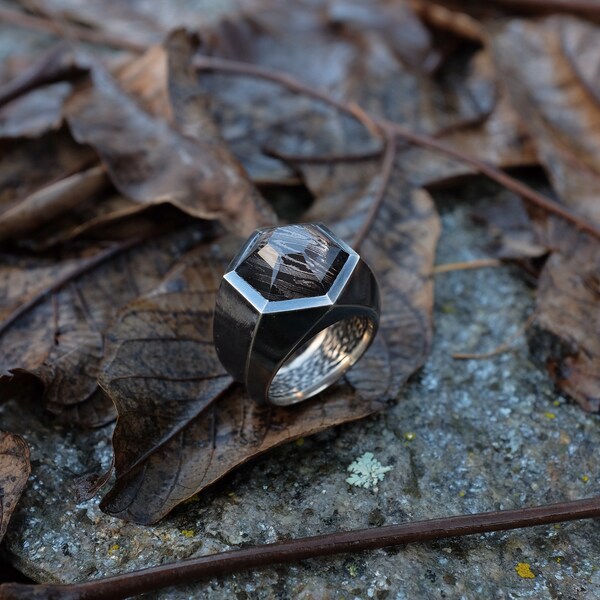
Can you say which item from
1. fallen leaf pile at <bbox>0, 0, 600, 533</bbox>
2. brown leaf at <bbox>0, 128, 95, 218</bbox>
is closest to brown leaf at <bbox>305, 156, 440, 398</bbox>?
fallen leaf pile at <bbox>0, 0, 600, 533</bbox>

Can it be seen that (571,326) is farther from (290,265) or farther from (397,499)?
(290,265)

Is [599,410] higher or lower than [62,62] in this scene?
lower

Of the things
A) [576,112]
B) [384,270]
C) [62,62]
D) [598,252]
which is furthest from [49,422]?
[576,112]

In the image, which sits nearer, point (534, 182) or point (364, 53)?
point (534, 182)

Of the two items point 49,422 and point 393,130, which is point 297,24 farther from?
point 49,422

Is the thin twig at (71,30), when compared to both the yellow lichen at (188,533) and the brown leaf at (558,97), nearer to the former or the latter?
the brown leaf at (558,97)

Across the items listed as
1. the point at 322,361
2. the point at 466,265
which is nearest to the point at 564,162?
the point at 466,265
